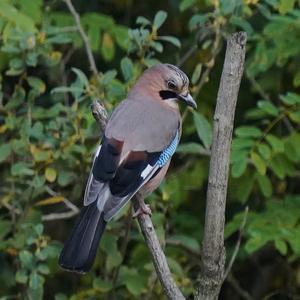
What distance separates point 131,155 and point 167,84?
62 cm

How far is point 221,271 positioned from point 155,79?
152 cm

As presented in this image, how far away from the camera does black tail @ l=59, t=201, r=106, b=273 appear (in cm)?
413

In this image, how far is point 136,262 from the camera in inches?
232

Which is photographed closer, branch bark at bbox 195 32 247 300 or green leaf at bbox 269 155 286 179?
branch bark at bbox 195 32 247 300

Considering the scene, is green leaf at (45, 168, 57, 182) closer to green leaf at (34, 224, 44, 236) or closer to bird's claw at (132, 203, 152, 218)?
green leaf at (34, 224, 44, 236)

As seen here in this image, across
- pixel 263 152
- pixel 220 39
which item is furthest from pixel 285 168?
pixel 220 39

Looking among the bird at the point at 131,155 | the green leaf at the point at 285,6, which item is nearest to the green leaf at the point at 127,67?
the bird at the point at 131,155

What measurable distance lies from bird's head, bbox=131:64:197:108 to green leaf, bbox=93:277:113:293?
1.00 metres

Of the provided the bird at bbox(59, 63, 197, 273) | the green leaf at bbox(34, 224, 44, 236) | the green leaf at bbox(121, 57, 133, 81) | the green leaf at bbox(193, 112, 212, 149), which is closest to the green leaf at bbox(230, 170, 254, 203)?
the green leaf at bbox(193, 112, 212, 149)

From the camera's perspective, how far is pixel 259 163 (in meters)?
5.39

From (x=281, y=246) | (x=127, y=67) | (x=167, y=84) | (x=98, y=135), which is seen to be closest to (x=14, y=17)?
(x=127, y=67)

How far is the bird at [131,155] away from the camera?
4.23m

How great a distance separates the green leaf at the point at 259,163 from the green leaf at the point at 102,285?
97 cm

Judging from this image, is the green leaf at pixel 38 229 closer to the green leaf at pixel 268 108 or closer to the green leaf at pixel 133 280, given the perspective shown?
the green leaf at pixel 133 280
